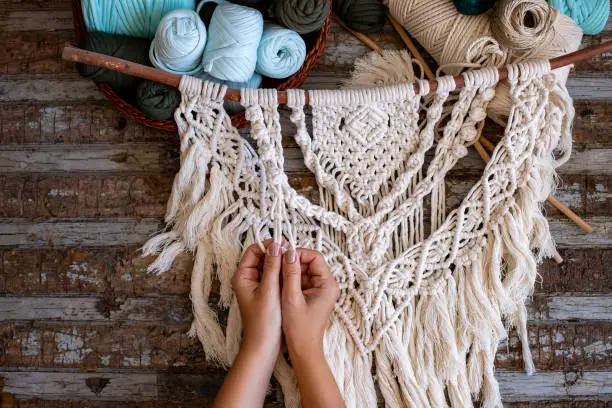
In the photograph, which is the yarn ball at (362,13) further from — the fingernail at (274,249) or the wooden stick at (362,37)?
the fingernail at (274,249)

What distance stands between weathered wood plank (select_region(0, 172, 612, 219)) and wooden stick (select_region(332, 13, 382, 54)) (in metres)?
0.52

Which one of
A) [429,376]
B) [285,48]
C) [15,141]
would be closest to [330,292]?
[429,376]

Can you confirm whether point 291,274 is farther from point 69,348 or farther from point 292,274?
point 69,348

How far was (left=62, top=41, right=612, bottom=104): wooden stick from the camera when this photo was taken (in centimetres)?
101

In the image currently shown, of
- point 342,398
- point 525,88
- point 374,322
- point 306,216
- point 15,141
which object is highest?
point 525,88

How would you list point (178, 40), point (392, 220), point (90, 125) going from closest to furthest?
point (178, 40) < point (392, 220) < point (90, 125)

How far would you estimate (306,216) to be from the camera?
3.76ft

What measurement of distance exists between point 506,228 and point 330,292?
391mm

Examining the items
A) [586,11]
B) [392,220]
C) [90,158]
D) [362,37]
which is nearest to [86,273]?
[90,158]

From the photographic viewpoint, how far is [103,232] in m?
1.21

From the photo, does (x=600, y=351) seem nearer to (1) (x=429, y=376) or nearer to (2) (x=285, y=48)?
(1) (x=429, y=376)

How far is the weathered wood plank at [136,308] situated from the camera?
1.19 meters

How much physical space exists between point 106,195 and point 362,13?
0.70 meters

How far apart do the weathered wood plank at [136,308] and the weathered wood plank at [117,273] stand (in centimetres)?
2
